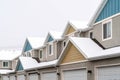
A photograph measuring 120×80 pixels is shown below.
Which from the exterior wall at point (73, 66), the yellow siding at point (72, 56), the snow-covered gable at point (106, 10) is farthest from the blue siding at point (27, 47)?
the snow-covered gable at point (106, 10)

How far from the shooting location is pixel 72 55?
2241 cm

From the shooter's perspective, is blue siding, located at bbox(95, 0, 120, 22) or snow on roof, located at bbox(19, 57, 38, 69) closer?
blue siding, located at bbox(95, 0, 120, 22)

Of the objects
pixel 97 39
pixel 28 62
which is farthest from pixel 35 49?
pixel 97 39

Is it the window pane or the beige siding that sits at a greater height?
the window pane

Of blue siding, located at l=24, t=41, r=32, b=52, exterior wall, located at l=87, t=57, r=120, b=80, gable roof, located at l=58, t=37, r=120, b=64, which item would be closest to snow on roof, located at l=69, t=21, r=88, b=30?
gable roof, located at l=58, t=37, r=120, b=64

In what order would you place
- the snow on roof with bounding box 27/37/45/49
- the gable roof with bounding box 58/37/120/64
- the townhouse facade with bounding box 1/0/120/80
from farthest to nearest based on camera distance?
the snow on roof with bounding box 27/37/45/49 < the gable roof with bounding box 58/37/120/64 < the townhouse facade with bounding box 1/0/120/80

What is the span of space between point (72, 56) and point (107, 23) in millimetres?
3518

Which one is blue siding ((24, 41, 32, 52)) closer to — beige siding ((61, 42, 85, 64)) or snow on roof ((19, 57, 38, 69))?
snow on roof ((19, 57, 38, 69))

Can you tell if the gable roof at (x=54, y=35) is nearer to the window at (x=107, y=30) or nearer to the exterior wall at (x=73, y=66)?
the exterior wall at (x=73, y=66)

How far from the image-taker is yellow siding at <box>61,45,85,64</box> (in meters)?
21.2

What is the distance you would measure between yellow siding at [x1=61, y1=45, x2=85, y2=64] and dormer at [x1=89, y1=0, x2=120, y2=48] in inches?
84.1

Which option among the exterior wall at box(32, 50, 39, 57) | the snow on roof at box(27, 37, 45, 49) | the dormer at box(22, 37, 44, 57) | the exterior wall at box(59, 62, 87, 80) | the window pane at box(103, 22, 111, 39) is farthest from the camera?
the snow on roof at box(27, 37, 45, 49)

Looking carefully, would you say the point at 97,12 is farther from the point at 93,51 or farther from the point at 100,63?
the point at 100,63

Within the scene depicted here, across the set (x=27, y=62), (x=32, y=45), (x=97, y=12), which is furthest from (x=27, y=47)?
(x=97, y=12)
